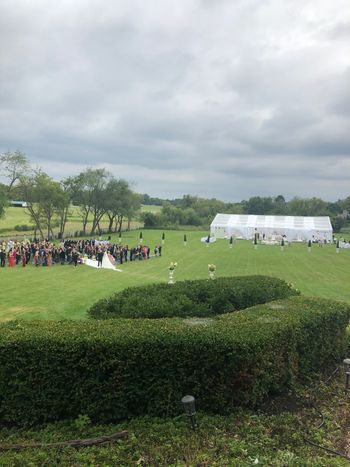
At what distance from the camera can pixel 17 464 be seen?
16.0 feet

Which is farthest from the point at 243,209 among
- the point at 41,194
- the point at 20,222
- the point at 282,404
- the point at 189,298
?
the point at 282,404

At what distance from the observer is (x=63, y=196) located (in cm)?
6128

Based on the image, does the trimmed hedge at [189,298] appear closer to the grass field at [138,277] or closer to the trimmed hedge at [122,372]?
the grass field at [138,277]

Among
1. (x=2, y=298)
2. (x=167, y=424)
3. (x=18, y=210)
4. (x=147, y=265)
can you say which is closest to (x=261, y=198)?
(x=18, y=210)

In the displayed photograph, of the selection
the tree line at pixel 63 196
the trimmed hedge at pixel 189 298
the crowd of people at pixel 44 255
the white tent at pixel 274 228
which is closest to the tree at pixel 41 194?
the tree line at pixel 63 196

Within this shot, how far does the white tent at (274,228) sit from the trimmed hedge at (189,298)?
4771 cm

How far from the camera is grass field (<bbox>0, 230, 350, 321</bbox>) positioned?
47.8 feet

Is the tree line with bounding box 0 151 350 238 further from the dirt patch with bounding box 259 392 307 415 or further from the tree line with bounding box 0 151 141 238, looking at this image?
the dirt patch with bounding box 259 392 307 415

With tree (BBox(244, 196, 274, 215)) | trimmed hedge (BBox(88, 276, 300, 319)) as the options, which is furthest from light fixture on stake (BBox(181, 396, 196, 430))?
tree (BBox(244, 196, 274, 215))

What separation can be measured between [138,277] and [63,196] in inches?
1611

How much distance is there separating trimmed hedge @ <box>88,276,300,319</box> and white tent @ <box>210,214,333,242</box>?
47713 millimetres

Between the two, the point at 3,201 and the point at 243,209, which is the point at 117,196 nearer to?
the point at 3,201

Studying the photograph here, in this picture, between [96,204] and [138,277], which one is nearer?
[138,277]

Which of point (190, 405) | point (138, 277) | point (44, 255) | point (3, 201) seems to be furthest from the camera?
point (3, 201)
